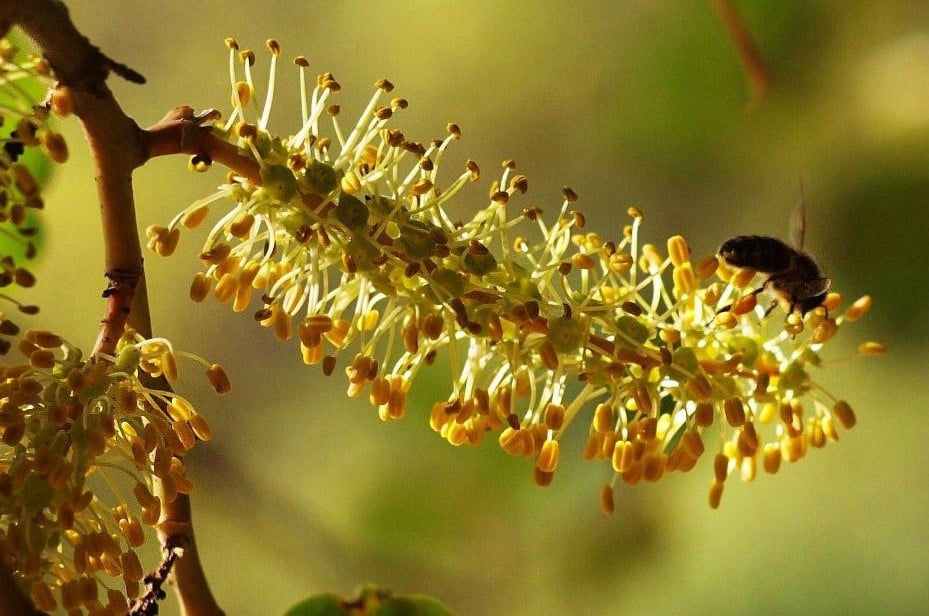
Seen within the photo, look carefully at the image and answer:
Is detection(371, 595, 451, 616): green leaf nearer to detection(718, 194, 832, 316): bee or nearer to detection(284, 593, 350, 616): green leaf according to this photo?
detection(284, 593, 350, 616): green leaf

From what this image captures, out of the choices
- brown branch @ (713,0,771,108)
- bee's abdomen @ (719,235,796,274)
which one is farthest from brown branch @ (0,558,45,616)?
brown branch @ (713,0,771,108)

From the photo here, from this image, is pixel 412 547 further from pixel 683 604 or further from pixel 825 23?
pixel 825 23

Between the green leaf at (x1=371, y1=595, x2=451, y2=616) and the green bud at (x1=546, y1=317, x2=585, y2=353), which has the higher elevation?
the green bud at (x1=546, y1=317, x2=585, y2=353)

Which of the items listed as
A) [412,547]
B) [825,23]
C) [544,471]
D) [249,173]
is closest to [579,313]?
[544,471]

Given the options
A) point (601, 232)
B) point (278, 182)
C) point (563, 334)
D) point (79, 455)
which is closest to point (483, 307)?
point (563, 334)

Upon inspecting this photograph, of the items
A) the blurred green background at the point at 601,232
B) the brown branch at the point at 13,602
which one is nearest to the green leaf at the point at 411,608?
the brown branch at the point at 13,602

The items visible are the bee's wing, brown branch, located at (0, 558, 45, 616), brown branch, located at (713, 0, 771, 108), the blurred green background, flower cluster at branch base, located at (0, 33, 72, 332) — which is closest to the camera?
brown branch, located at (0, 558, 45, 616)

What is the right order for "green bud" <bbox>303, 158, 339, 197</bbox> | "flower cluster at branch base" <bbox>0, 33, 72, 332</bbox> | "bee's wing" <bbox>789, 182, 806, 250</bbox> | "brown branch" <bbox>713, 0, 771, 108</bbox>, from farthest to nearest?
"brown branch" <bbox>713, 0, 771, 108</bbox>, "bee's wing" <bbox>789, 182, 806, 250</bbox>, "green bud" <bbox>303, 158, 339, 197</bbox>, "flower cluster at branch base" <bbox>0, 33, 72, 332</bbox>
